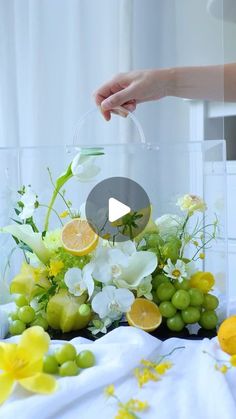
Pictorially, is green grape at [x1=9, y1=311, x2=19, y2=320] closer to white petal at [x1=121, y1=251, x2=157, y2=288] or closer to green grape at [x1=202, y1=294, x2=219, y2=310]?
white petal at [x1=121, y1=251, x2=157, y2=288]

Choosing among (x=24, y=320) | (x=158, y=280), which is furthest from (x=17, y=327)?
(x=158, y=280)

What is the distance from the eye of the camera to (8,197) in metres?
0.74

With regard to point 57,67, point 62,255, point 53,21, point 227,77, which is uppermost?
point 53,21

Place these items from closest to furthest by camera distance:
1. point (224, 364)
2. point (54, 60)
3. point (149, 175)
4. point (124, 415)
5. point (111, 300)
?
point (124, 415), point (224, 364), point (111, 300), point (149, 175), point (54, 60)

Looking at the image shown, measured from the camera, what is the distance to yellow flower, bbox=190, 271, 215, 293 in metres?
0.66

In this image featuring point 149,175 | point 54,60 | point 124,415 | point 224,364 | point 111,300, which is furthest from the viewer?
point 54,60

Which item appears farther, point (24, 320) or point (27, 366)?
point (24, 320)

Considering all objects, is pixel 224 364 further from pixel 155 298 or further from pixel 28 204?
pixel 28 204

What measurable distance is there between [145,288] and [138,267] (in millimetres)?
33

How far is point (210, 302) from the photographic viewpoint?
65 centimetres

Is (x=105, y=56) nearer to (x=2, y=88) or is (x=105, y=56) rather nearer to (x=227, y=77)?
(x=2, y=88)

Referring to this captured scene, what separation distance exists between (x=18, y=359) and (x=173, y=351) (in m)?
0.21

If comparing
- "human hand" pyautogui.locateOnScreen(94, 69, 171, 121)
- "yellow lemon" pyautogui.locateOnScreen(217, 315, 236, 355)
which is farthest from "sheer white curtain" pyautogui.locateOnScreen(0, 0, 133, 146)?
"yellow lemon" pyautogui.locateOnScreen(217, 315, 236, 355)

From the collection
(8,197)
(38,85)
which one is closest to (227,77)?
(8,197)
